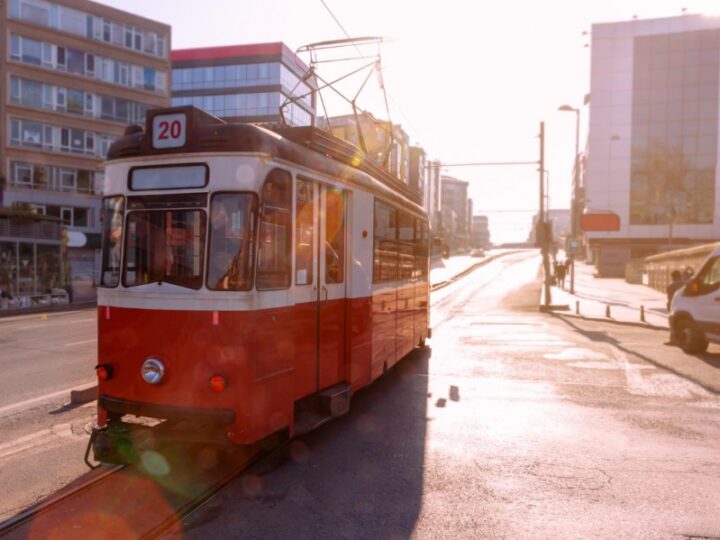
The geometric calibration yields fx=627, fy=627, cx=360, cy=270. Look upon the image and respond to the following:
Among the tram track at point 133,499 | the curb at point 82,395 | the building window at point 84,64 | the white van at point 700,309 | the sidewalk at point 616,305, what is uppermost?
the building window at point 84,64

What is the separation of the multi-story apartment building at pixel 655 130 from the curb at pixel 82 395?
197 ft

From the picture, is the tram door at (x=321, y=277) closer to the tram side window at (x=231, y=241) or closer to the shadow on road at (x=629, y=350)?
the tram side window at (x=231, y=241)

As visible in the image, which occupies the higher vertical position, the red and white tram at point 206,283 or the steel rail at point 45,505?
A: the red and white tram at point 206,283

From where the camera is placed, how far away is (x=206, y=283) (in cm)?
553

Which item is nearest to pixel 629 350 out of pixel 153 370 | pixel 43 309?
pixel 153 370

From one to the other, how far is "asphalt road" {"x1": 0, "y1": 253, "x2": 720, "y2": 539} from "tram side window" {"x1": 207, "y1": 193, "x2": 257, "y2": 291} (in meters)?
1.80

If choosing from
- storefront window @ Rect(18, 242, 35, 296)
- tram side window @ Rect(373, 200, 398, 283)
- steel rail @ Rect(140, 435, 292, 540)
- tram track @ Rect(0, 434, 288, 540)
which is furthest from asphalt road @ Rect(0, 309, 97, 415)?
storefront window @ Rect(18, 242, 35, 296)

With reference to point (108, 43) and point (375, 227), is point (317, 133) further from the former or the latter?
point (108, 43)

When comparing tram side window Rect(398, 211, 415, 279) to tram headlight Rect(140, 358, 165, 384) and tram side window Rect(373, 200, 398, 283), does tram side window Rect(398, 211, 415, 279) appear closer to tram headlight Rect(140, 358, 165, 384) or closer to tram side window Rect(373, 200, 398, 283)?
tram side window Rect(373, 200, 398, 283)

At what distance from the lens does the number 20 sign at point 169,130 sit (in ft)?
18.8

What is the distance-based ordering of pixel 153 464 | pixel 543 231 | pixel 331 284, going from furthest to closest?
pixel 543 231, pixel 331 284, pixel 153 464

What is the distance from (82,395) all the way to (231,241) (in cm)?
426

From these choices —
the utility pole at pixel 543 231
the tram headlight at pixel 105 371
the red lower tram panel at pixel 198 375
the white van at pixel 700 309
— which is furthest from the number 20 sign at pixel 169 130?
the utility pole at pixel 543 231

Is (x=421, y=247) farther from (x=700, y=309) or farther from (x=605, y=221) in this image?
(x=605, y=221)
